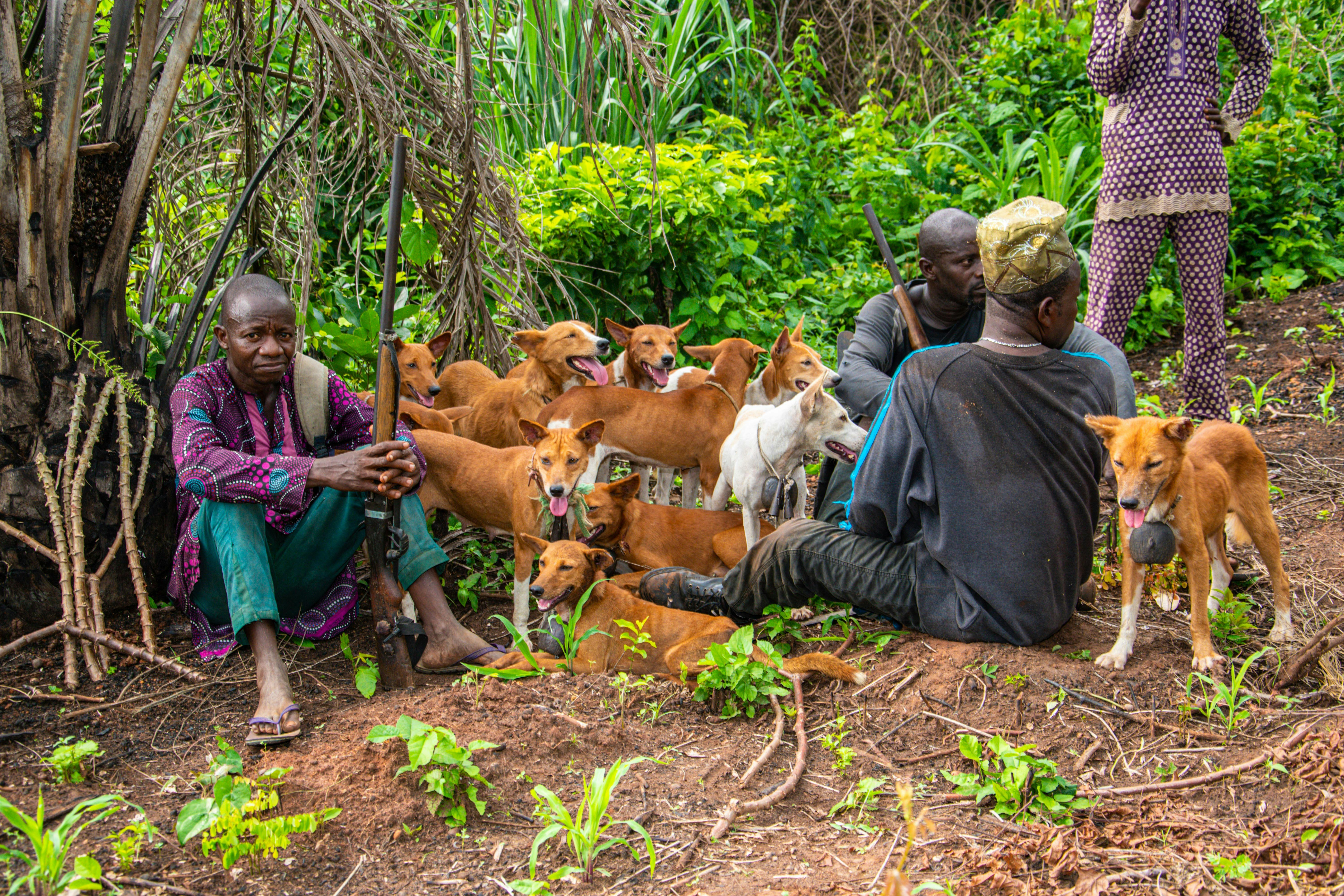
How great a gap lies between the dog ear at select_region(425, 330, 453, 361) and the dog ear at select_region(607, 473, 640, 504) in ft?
6.02

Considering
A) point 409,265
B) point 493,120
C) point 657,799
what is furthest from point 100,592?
point 493,120

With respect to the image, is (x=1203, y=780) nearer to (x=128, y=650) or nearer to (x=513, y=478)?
(x=513, y=478)

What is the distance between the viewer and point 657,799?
325 centimetres

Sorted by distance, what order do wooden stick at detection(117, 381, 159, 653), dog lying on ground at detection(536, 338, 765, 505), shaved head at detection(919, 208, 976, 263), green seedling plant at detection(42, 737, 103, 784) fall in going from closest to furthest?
1. green seedling plant at detection(42, 737, 103, 784)
2. wooden stick at detection(117, 381, 159, 653)
3. shaved head at detection(919, 208, 976, 263)
4. dog lying on ground at detection(536, 338, 765, 505)

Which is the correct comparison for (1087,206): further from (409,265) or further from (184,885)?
(184,885)

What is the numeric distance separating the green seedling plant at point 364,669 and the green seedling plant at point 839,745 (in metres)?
1.90

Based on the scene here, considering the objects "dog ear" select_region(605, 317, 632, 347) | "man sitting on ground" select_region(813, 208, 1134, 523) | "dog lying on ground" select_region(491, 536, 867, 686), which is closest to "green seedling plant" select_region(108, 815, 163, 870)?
"dog lying on ground" select_region(491, 536, 867, 686)

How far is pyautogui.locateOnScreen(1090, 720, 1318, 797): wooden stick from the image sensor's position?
313 centimetres

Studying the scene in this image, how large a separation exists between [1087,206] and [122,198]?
8163 mm

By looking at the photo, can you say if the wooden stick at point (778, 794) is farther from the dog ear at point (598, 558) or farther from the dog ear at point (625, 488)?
the dog ear at point (625, 488)

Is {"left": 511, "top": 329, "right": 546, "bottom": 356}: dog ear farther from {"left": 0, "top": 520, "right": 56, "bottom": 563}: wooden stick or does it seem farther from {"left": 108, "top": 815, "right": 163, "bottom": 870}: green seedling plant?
{"left": 108, "top": 815, "right": 163, "bottom": 870}: green seedling plant

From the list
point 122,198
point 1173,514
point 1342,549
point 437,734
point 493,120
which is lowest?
point 1342,549

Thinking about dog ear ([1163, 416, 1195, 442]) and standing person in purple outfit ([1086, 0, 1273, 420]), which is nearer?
dog ear ([1163, 416, 1195, 442])

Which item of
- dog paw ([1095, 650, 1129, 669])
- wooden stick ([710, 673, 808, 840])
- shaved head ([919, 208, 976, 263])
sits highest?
shaved head ([919, 208, 976, 263])
